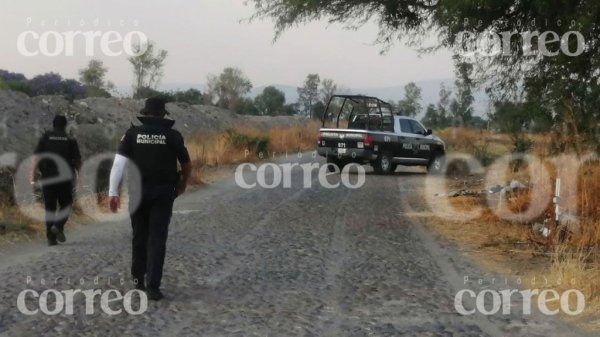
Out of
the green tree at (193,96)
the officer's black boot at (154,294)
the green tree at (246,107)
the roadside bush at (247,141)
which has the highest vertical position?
the green tree at (193,96)

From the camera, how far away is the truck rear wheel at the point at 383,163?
22844mm

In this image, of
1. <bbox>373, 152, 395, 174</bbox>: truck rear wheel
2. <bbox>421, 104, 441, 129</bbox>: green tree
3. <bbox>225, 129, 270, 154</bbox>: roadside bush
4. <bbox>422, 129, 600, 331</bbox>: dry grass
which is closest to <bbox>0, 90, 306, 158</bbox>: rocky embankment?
<bbox>225, 129, 270, 154</bbox>: roadside bush

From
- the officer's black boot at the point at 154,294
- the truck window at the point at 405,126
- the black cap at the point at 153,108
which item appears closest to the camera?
the officer's black boot at the point at 154,294

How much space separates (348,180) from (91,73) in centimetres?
4103

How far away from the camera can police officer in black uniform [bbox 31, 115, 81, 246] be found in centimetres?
974

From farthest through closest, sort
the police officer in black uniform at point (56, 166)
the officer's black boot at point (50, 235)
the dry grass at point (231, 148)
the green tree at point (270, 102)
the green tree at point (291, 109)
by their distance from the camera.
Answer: the green tree at point (291, 109) → the green tree at point (270, 102) → the dry grass at point (231, 148) → the police officer in black uniform at point (56, 166) → the officer's black boot at point (50, 235)

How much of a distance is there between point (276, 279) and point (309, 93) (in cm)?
7520

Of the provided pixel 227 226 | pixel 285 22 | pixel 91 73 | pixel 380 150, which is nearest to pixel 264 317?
pixel 227 226

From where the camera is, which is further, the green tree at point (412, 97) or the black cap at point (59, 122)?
the green tree at point (412, 97)

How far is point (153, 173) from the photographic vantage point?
21.7 ft

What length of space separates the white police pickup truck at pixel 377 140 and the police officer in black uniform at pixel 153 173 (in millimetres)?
15741

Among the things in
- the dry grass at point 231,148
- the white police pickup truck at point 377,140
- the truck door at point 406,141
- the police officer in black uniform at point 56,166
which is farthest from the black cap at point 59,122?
the truck door at point 406,141

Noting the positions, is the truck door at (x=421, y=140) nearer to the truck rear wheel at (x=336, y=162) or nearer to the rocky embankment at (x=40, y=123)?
the truck rear wheel at (x=336, y=162)

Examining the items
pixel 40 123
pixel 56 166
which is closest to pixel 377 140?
pixel 40 123
